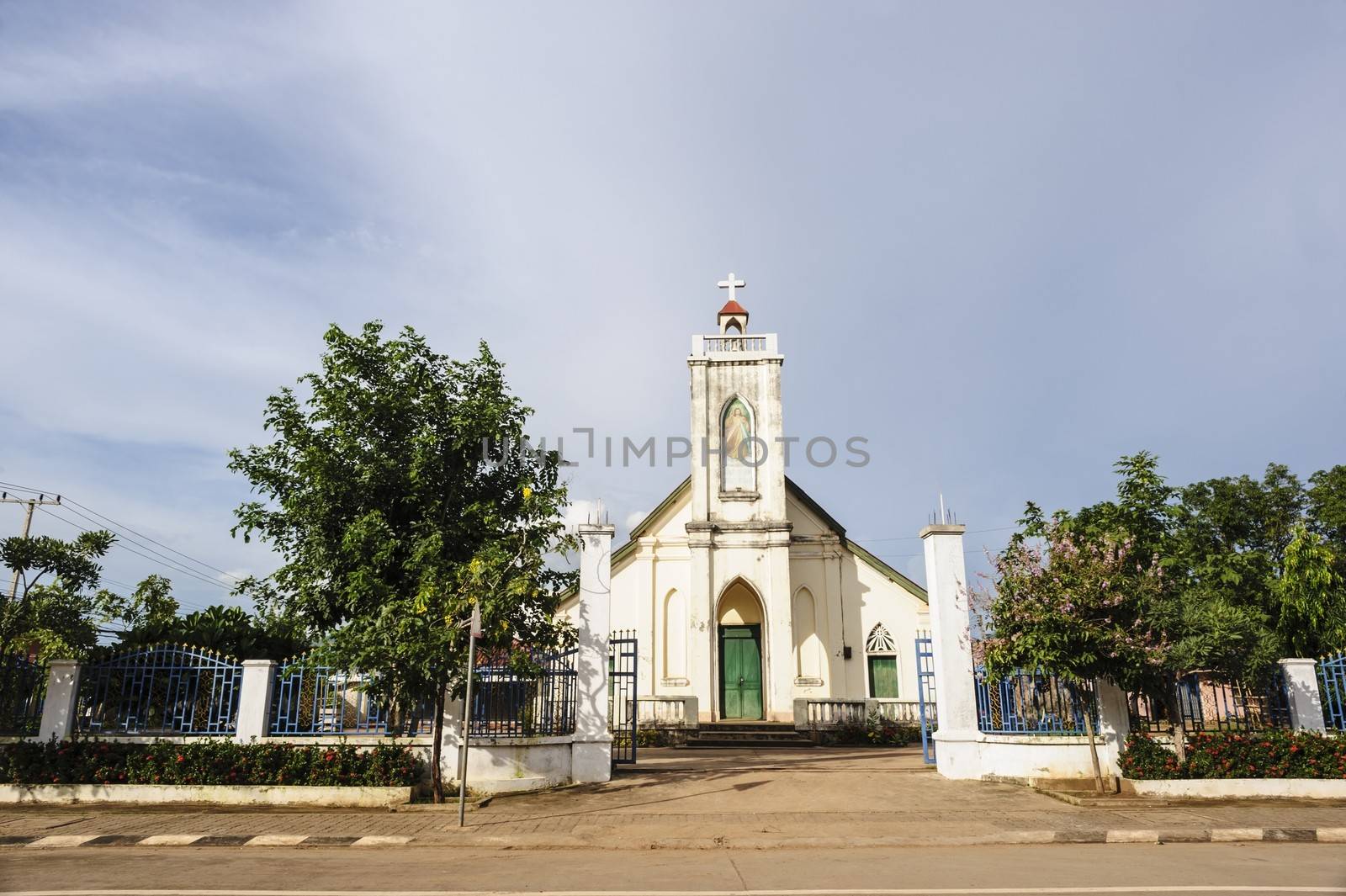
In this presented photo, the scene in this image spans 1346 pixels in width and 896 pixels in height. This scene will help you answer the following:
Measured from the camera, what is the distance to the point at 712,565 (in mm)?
23531

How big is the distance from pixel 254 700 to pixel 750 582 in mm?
14006

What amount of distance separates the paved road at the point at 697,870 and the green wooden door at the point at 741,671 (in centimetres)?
1520

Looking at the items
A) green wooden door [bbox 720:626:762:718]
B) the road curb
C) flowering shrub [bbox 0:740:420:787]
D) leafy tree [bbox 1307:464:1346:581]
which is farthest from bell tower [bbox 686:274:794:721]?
leafy tree [bbox 1307:464:1346:581]

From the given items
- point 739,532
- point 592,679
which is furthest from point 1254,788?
point 739,532

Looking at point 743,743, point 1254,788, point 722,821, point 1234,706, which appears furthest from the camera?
point 743,743

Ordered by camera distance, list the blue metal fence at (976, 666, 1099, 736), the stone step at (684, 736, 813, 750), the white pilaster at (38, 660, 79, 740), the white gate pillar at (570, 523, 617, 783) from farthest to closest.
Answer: the stone step at (684, 736, 813, 750), the blue metal fence at (976, 666, 1099, 736), the white gate pillar at (570, 523, 617, 783), the white pilaster at (38, 660, 79, 740)

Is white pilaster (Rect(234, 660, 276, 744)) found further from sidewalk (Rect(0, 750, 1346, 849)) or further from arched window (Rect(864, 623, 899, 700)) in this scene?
arched window (Rect(864, 623, 899, 700))

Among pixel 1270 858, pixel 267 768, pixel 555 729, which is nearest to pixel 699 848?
pixel 555 729

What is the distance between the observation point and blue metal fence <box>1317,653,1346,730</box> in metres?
12.8

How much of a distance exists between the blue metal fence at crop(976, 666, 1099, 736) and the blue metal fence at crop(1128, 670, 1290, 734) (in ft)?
2.71

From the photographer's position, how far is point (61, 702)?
12.5 metres

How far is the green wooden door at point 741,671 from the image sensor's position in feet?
78.6

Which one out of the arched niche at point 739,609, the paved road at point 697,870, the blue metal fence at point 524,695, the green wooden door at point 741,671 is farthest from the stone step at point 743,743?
the paved road at point 697,870

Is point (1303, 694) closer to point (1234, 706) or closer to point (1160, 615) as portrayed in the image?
point (1234, 706)
